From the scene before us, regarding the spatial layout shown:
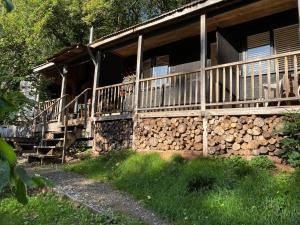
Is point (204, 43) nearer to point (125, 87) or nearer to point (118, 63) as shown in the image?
point (125, 87)

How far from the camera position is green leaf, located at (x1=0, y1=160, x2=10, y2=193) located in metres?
0.78

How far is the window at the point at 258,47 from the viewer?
35.7ft

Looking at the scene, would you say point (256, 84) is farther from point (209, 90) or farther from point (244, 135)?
point (244, 135)

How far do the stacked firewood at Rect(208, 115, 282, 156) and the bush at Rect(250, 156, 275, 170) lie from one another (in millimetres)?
228

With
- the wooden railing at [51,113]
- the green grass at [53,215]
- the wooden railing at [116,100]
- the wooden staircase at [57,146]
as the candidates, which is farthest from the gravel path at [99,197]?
the wooden railing at [51,113]

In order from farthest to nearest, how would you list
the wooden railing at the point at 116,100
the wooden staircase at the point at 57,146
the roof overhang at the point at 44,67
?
the roof overhang at the point at 44,67, the wooden staircase at the point at 57,146, the wooden railing at the point at 116,100

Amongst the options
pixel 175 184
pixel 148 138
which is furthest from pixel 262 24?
pixel 175 184

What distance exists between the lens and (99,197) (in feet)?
24.8

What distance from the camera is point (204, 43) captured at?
9.69 metres

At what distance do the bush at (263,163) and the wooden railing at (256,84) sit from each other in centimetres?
128

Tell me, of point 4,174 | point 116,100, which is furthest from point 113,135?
point 4,174

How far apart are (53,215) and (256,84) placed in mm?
7339

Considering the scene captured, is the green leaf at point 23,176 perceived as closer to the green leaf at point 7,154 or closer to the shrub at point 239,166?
the green leaf at point 7,154

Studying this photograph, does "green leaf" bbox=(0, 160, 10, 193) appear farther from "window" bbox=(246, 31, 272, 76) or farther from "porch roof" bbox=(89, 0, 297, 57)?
"window" bbox=(246, 31, 272, 76)
